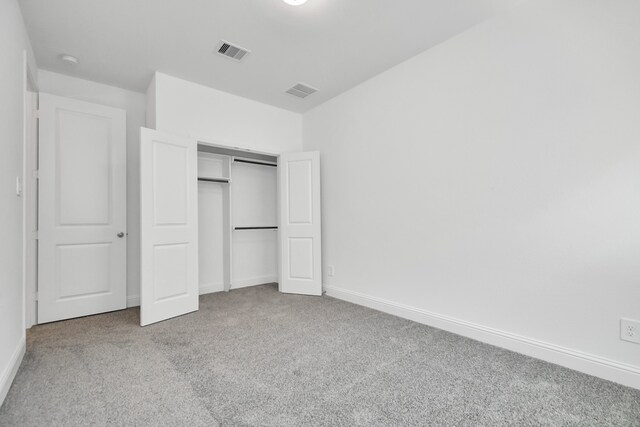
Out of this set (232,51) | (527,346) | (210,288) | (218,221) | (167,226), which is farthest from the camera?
(218,221)

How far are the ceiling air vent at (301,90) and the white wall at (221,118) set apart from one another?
54cm

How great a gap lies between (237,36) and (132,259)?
2810mm

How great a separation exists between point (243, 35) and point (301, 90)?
1184 mm

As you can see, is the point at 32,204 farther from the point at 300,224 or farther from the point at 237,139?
the point at 300,224

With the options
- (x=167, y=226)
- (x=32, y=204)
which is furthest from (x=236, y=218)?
(x=32, y=204)

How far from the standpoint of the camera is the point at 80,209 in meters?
3.19

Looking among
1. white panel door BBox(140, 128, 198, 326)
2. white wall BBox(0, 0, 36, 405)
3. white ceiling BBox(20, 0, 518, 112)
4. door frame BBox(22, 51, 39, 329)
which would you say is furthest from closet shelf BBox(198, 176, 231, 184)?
white wall BBox(0, 0, 36, 405)

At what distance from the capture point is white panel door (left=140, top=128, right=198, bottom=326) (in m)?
2.90

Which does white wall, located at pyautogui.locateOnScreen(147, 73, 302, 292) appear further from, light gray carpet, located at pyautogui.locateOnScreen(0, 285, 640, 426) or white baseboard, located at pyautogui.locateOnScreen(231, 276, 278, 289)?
light gray carpet, located at pyautogui.locateOnScreen(0, 285, 640, 426)

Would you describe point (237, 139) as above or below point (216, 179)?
above

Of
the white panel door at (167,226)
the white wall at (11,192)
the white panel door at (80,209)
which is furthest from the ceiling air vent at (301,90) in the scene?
the white wall at (11,192)

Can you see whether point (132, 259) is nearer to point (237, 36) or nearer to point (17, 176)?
point (17, 176)

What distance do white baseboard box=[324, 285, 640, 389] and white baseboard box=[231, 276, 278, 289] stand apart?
195cm

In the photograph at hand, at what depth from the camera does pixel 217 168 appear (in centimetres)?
409
